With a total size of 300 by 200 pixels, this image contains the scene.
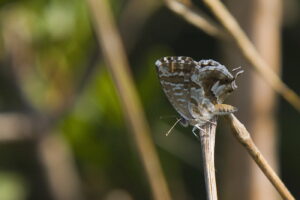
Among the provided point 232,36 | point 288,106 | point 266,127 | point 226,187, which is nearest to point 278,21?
point 266,127

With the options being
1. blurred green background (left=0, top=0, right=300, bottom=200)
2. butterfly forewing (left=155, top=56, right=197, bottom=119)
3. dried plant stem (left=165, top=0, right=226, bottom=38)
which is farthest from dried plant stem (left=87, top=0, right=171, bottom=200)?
butterfly forewing (left=155, top=56, right=197, bottom=119)

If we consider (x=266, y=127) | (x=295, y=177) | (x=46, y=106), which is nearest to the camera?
(x=266, y=127)

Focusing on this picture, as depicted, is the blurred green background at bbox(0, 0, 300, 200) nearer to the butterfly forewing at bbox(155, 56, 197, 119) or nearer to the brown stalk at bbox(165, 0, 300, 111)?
the brown stalk at bbox(165, 0, 300, 111)

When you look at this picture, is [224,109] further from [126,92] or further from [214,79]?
[126,92]

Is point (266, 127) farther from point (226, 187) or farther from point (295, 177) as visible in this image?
point (295, 177)

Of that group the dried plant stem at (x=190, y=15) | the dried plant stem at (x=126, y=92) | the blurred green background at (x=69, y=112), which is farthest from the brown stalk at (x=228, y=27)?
the blurred green background at (x=69, y=112)
